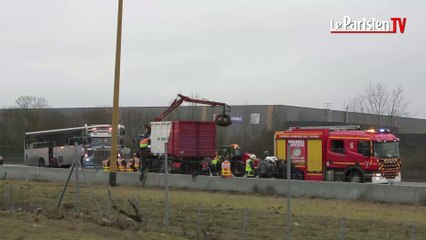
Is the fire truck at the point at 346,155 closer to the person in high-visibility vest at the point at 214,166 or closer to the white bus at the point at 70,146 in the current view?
the person in high-visibility vest at the point at 214,166

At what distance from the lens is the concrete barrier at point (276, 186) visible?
65.3 ft

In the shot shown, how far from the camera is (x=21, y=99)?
269 feet

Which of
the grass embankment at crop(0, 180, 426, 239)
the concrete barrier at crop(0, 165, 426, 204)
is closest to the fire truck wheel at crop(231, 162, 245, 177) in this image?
the concrete barrier at crop(0, 165, 426, 204)

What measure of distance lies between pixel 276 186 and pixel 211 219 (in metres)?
8.54

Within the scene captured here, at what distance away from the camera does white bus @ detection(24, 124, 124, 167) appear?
4003 centimetres

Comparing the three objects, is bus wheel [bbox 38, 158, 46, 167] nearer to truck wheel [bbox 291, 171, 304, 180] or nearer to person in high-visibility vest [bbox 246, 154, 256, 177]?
person in high-visibility vest [bbox 246, 154, 256, 177]

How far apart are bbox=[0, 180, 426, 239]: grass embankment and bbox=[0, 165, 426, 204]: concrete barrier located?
590 millimetres

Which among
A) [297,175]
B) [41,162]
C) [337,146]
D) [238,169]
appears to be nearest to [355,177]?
[337,146]

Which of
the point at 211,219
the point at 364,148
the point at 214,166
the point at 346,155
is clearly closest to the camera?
the point at 211,219

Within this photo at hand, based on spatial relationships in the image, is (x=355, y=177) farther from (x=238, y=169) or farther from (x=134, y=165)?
(x=134, y=165)

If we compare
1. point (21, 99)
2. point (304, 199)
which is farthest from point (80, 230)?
point (21, 99)

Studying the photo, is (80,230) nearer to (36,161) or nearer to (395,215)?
(395,215)

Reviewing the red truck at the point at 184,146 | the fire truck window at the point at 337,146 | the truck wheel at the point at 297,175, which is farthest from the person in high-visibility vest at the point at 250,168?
the fire truck window at the point at 337,146

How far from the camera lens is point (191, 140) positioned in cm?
3103
